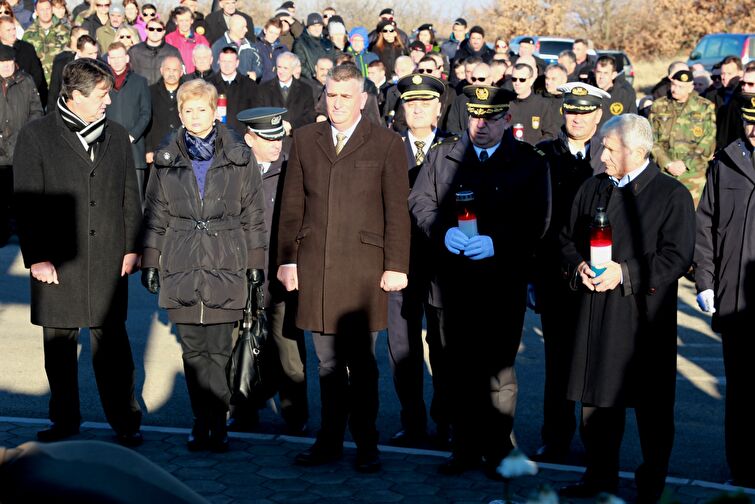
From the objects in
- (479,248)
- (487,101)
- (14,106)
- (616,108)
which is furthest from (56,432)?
(616,108)

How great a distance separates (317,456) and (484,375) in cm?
105

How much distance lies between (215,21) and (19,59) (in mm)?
4103

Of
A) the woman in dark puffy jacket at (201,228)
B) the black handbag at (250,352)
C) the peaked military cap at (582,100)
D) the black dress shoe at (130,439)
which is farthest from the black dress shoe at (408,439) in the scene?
the peaked military cap at (582,100)

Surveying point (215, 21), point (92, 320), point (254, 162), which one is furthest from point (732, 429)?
point (215, 21)

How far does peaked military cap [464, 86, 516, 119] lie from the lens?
6363mm

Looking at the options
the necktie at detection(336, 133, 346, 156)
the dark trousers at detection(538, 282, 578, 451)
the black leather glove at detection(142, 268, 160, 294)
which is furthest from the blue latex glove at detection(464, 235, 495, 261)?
the black leather glove at detection(142, 268, 160, 294)

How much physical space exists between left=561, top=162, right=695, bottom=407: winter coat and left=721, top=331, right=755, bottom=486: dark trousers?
675 millimetres

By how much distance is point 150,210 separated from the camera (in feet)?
21.7

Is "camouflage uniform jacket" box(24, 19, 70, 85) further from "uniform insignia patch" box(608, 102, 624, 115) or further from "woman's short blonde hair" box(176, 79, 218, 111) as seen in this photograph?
"woman's short blonde hair" box(176, 79, 218, 111)

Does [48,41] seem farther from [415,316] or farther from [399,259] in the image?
[399,259]

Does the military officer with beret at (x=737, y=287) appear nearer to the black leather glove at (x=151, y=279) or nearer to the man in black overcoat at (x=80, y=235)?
the black leather glove at (x=151, y=279)

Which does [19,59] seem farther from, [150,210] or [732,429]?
[732,429]

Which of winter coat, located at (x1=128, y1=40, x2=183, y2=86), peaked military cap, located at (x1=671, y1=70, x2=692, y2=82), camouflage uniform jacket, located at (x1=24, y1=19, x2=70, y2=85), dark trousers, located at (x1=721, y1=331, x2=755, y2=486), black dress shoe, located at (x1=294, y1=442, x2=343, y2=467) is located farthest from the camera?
camouflage uniform jacket, located at (x1=24, y1=19, x2=70, y2=85)

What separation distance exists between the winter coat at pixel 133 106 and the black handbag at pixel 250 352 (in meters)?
7.16
